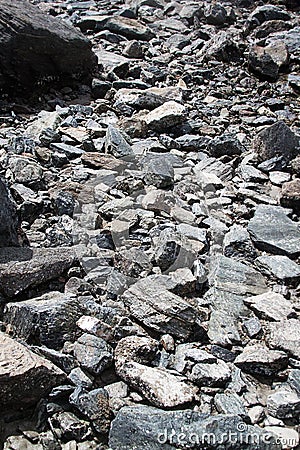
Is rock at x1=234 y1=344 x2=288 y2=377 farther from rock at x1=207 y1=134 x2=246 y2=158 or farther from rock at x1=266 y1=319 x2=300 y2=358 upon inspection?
rock at x1=207 y1=134 x2=246 y2=158

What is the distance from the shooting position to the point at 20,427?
6.46 ft

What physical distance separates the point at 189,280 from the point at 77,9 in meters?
5.95

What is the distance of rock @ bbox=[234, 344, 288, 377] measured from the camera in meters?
2.23

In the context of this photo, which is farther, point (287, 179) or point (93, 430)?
point (287, 179)

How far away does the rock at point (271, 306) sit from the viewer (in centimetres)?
249

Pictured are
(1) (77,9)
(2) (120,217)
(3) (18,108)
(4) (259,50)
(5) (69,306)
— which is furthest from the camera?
(1) (77,9)

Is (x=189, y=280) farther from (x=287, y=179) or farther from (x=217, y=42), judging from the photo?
(x=217, y=42)

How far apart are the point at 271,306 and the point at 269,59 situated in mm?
3682

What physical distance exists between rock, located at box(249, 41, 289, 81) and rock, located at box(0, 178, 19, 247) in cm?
352

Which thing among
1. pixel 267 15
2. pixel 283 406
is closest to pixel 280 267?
pixel 283 406

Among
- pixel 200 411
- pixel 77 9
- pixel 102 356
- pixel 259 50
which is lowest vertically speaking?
pixel 200 411

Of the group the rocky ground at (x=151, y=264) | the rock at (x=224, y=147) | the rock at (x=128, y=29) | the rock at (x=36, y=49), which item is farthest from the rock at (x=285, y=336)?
the rock at (x=128, y=29)

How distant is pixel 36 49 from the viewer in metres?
4.80

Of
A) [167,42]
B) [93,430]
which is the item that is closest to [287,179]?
[93,430]
